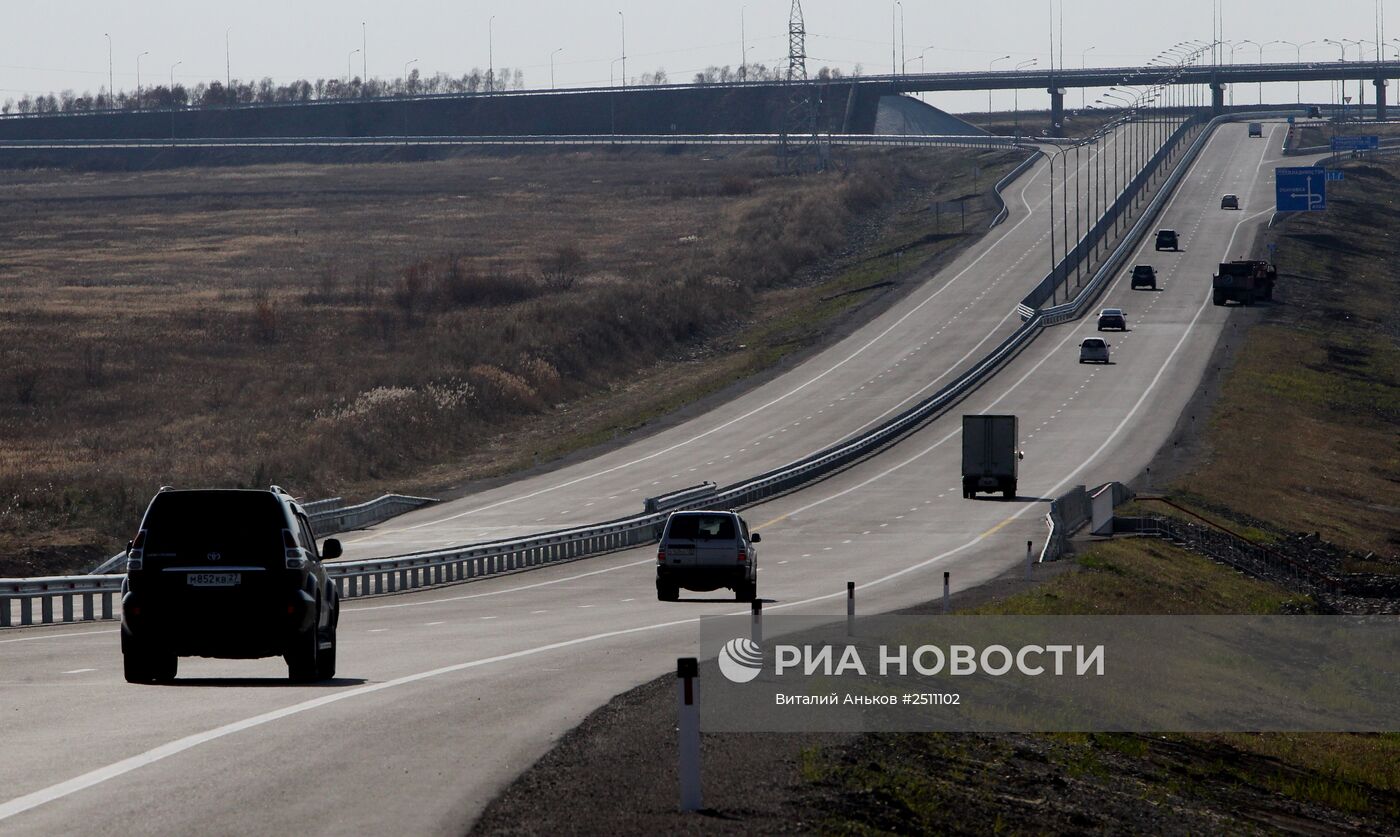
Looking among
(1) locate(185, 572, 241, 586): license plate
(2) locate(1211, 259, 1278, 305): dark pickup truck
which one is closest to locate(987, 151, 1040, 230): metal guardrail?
(2) locate(1211, 259, 1278, 305): dark pickup truck

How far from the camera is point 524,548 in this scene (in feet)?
146

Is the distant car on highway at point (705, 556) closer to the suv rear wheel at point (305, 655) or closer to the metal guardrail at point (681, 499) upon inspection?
the suv rear wheel at point (305, 655)

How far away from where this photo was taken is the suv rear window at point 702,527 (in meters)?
34.0

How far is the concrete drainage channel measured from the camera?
100 ft

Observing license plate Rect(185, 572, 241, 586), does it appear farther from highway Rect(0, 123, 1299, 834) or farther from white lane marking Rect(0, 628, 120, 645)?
→ white lane marking Rect(0, 628, 120, 645)

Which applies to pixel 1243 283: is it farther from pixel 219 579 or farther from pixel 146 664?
pixel 219 579

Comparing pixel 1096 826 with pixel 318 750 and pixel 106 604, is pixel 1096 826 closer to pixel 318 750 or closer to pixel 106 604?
pixel 318 750

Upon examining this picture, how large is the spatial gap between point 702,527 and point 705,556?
618mm

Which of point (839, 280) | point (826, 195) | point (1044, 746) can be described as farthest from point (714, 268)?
point (1044, 746)

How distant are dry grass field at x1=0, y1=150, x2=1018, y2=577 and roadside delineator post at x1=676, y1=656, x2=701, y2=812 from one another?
35143mm

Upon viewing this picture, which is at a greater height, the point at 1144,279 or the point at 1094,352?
the point at 1144,279

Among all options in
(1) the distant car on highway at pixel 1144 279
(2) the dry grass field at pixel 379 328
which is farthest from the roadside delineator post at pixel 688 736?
(1) the distant car on highway at pixel 1144 279

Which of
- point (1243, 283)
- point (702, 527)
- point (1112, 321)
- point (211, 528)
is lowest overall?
point (702, 527)

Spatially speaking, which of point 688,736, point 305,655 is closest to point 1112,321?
point 305,655
